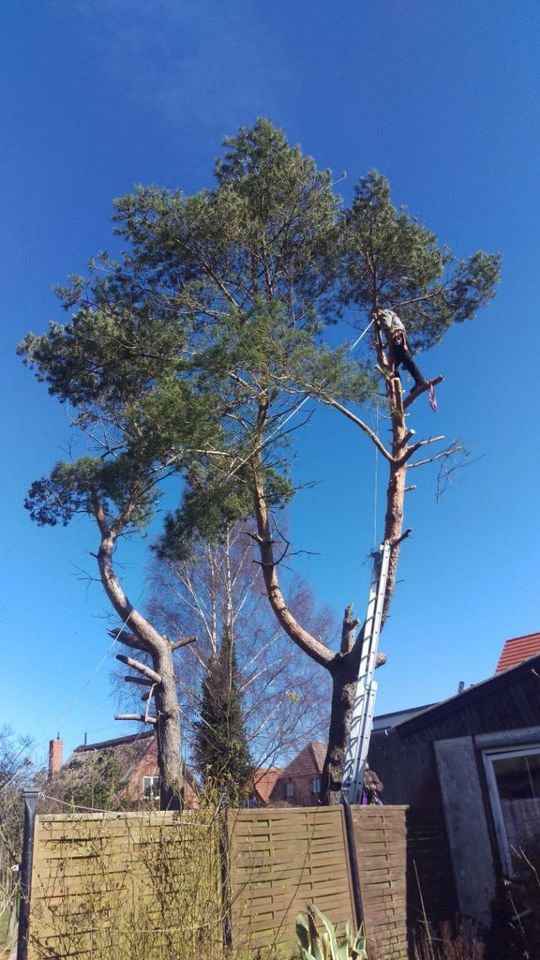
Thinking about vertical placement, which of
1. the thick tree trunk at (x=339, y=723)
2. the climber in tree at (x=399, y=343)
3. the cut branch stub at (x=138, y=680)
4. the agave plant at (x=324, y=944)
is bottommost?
the agave plant at (x=324, y=944)

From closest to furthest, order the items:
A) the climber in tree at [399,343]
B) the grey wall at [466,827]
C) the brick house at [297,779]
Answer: the grey wall at [466,827] < the climber in tree at [399,343] < the brick house at [297,779]

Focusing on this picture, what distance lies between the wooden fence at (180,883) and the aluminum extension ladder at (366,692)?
2126 millimetres

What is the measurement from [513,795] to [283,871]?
340 centimetres

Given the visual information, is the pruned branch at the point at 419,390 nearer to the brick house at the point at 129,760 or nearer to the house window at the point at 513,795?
the house window at the point at 513,795

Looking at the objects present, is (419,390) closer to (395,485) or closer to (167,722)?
(395,485)

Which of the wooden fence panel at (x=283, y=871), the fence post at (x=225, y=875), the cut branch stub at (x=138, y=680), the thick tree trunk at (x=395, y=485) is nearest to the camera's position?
the fence post at (x=225, y=875)

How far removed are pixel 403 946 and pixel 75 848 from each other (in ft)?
12.3

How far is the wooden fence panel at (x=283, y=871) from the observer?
16.3ft

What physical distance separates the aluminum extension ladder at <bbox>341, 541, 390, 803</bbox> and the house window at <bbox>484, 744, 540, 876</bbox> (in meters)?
1.41

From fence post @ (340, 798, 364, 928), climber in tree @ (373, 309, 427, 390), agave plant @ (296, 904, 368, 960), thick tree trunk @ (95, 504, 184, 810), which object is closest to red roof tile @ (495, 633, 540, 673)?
climber in tree @ (373, 309, 427, 390)

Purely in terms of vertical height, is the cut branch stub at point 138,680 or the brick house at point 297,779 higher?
the cut branch stub at point 138,680

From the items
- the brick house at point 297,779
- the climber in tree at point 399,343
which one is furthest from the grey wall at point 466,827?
the brick house at point 297,779

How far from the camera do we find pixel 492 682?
316 inches

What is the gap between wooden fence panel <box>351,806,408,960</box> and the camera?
242 inches
